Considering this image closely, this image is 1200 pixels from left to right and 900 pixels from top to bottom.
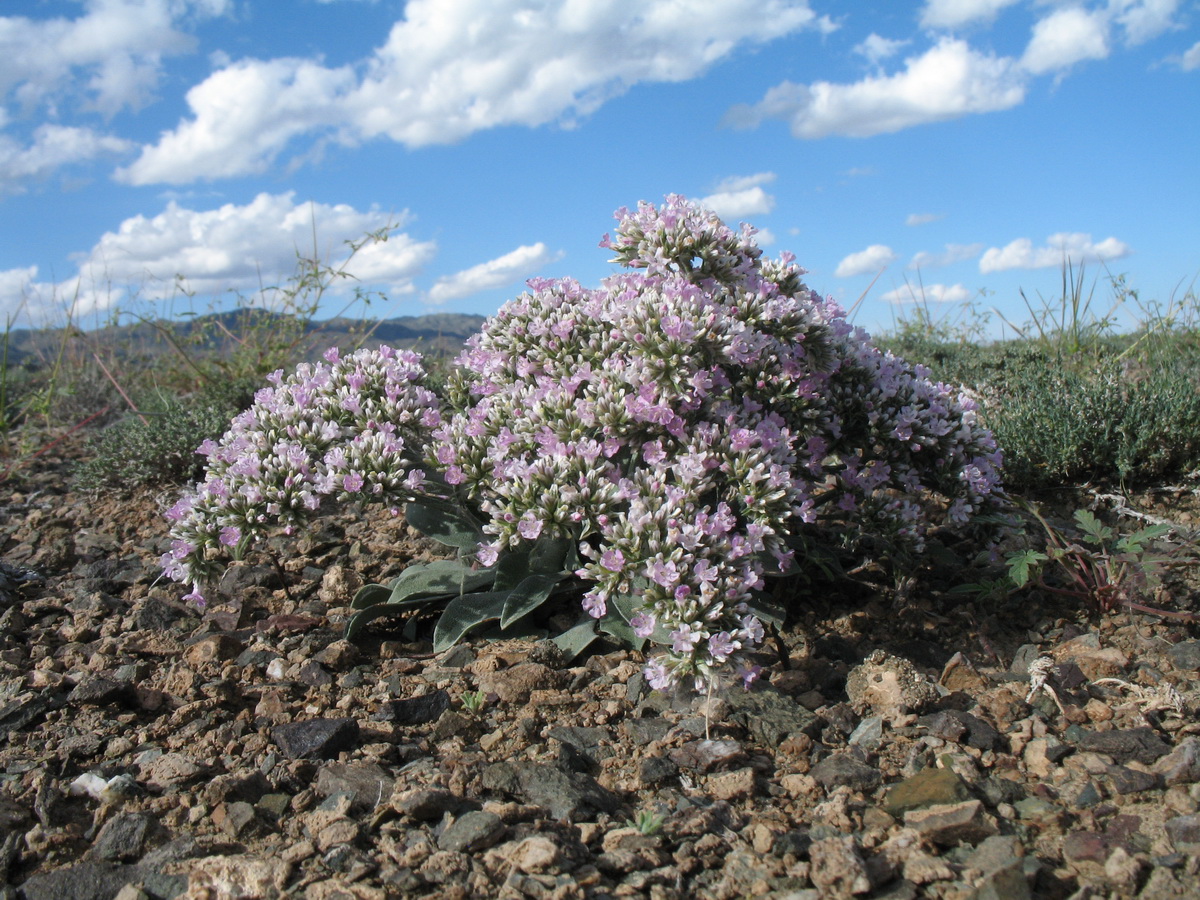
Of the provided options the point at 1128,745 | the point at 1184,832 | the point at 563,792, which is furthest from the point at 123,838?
the point at 1128,745

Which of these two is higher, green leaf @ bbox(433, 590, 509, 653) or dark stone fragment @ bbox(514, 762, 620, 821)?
green leaf @ bbox(433, 590, 509, 653)

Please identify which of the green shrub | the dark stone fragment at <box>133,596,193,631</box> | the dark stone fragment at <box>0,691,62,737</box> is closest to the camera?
the dark stone fragment at <box>0,691,62,737</box>

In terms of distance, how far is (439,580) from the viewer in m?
4.14

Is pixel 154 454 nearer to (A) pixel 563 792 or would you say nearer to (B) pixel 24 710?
(B) pixel 24 710

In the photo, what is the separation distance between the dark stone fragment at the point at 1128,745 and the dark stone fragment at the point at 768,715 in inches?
36.9

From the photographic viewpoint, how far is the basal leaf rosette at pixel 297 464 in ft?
11.8

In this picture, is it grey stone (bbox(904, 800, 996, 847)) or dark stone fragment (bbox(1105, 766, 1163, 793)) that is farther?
dark stone fragment (bbox(1105, 766, 1163, 793))

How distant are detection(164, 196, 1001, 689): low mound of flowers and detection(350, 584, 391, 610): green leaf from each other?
45cm

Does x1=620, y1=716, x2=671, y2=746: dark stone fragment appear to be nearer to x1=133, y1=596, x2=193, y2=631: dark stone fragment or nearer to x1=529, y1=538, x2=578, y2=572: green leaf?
x1=529, y1=538, x2=578, y2=572: green leaf

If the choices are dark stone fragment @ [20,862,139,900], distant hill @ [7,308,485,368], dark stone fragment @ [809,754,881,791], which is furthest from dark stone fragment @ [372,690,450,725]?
distant hill @ [7,308,485,368]

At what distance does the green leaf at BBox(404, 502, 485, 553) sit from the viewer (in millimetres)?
4117

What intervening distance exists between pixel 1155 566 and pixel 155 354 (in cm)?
1347

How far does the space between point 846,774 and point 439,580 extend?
207 centimetres

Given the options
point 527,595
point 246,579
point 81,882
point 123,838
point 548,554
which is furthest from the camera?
point 246,579
